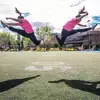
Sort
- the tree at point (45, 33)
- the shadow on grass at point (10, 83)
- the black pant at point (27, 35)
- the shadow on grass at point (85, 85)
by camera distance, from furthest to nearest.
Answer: the shadow on grass at point (10, 83) → the shadow on grass at point (85, 85) → the tree at point (45, 33) → the black pant at point (27, 35)

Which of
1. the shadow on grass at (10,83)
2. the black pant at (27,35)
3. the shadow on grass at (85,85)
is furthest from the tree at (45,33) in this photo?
the shadow on grass at (10,83)

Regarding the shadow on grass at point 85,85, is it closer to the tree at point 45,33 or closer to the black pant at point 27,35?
the tree at point 45,33

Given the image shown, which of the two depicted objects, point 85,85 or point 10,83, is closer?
point 85,85

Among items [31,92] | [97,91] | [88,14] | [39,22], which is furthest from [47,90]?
[88,14]

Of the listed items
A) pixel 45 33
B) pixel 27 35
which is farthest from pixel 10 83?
pixel 27 35

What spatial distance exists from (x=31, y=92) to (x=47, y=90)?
1.73 feet

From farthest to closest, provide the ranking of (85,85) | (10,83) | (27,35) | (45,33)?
(10,83)
(85,85)
(45,33)
(27,35)

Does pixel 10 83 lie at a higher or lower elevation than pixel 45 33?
lower

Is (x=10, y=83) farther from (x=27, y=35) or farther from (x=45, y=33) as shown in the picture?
(x=27, y=35)

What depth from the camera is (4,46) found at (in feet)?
30.5

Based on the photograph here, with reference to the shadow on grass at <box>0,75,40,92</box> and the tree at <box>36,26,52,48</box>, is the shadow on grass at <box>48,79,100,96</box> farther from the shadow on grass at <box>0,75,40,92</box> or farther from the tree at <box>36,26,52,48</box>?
the tree at <box>36,26,52,48</box>

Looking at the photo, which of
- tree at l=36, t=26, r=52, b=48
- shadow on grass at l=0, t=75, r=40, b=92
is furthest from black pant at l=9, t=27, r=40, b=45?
shadow on grass at l=0, t=75, r=40, b=92

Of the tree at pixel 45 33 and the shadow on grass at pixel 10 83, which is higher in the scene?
the tree at pixel 45 33

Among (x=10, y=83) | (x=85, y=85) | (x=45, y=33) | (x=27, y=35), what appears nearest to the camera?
(x=27, y=35)
